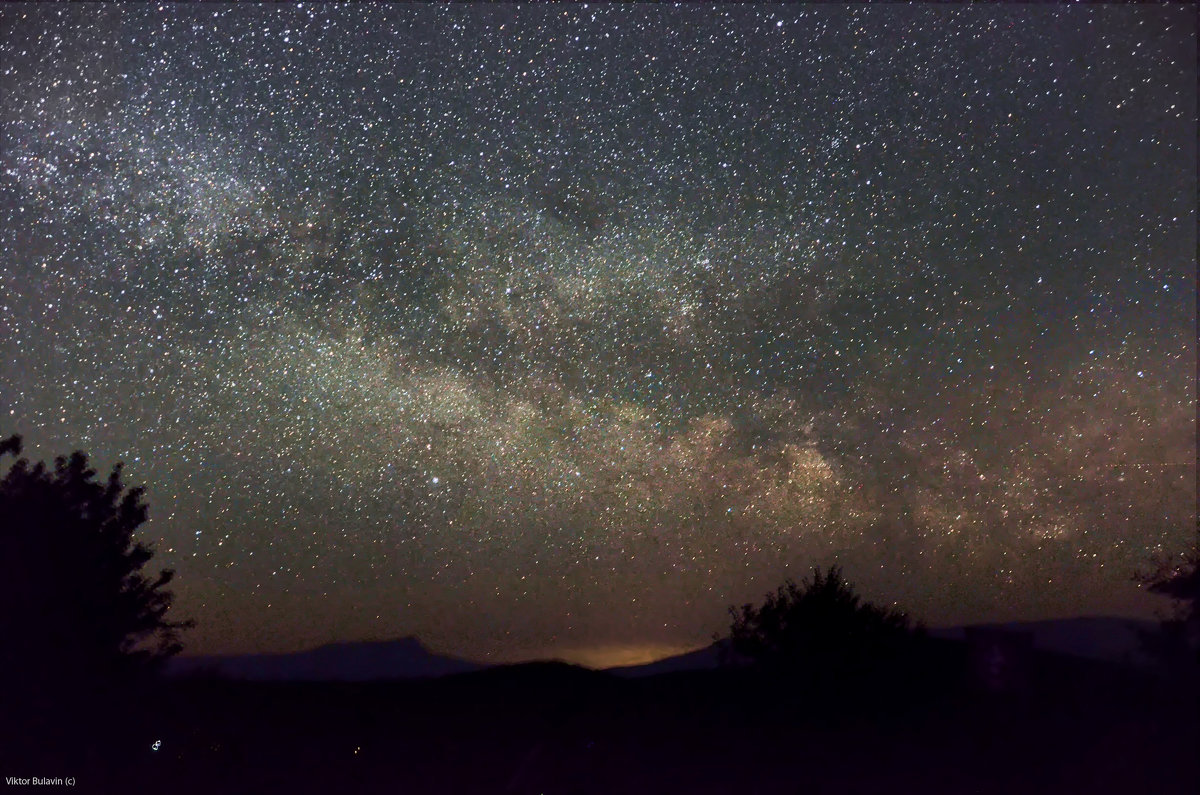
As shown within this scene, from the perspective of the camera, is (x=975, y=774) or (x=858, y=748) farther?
(x=858, y=748)

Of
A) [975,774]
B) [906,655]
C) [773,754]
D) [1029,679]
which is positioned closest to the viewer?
[975,774]

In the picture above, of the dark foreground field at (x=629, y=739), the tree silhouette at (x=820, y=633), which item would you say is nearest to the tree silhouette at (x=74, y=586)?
the dark foreground field at (x=629, y=739)

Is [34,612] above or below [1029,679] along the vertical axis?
above

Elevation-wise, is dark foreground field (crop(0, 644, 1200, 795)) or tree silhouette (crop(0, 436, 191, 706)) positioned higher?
tree silhouette (crop(0, 436, 191, 706))

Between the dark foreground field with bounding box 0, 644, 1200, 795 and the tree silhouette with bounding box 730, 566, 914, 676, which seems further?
Result: the tree silhouette with bounding box 730, 566, 914, 676

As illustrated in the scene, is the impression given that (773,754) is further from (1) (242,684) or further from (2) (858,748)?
(1) (242,684)

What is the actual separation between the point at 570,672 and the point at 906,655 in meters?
7.79

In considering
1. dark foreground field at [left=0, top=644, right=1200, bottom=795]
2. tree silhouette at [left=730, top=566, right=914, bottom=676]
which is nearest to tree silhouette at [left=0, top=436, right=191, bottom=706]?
dark foreground field at [left=0, top=644, right=1200, bottom=795]

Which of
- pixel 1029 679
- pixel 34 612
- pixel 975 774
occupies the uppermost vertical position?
pixel 34 612

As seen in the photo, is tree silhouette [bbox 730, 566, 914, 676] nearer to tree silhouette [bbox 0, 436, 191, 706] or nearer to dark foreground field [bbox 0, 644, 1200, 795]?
dark foreground field [bbox 0, 644, 1200, 795]

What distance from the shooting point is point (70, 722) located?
1437 centimetres

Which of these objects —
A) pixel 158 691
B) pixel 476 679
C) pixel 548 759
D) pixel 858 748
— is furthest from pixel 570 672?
pixel 158 691

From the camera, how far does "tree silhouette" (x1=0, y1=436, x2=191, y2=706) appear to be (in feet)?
47.7

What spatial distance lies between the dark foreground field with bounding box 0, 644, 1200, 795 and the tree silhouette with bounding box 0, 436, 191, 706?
0.98 metres
